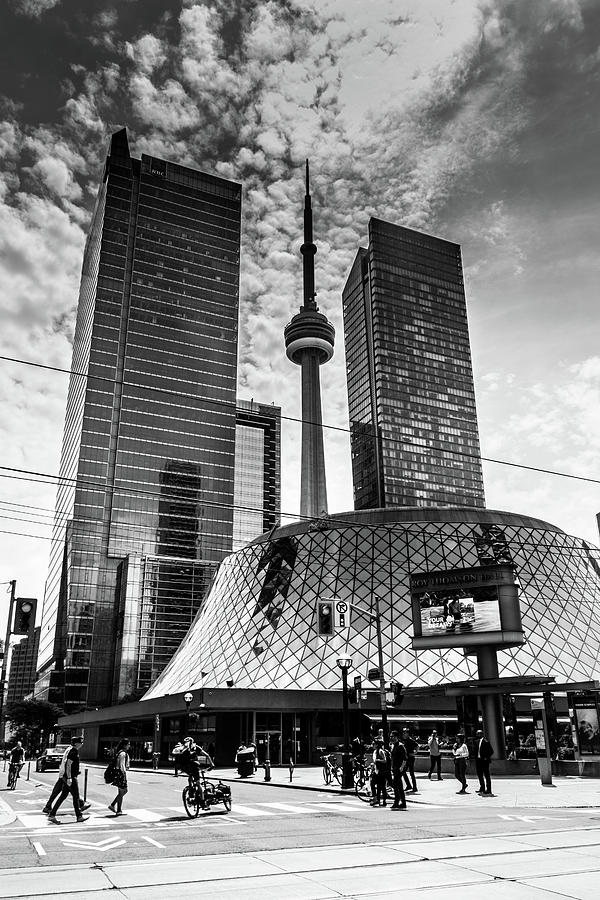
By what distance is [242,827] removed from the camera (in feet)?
58.1

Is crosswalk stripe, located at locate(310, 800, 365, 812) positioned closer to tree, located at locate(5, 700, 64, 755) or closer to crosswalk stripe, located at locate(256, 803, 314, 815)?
crosswalk stripe, located at locate(256, 803, 314, 815)

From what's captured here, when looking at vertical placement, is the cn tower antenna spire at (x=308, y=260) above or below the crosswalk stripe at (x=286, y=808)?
above

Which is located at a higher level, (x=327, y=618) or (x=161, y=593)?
(x=161, y=593)

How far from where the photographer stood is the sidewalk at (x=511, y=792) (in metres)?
22.2

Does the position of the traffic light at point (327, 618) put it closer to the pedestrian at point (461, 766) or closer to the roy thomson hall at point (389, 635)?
the pedestrian at point (461, 766)

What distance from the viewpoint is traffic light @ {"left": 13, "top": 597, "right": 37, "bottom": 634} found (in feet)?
87.6

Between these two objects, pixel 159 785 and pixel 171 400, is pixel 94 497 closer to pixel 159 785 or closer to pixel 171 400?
pixel 171 400

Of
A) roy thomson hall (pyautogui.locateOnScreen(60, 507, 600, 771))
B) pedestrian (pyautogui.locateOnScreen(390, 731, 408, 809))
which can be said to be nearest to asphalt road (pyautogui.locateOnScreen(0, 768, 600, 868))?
pedestrian (pyautogui.locateOnScreen(390, 731, 408, 809))

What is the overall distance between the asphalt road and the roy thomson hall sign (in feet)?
67.4

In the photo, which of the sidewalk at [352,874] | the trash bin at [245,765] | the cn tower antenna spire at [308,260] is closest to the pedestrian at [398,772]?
the sidewalk at [352,874]

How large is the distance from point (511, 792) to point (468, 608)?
18.4m

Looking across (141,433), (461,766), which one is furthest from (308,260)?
(461,766)

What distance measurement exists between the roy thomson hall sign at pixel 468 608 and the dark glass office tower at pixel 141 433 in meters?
110

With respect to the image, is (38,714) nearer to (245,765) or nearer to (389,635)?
(389,635)
